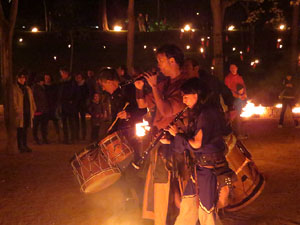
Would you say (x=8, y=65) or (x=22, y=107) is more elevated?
(x=8, y=65)

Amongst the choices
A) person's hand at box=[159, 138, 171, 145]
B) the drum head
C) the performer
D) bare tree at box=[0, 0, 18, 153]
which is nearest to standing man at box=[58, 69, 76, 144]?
bare tree at box=[0, 0, 18, 153]

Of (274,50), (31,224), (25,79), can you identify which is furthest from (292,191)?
(274,50)

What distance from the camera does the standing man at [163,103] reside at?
5004mm

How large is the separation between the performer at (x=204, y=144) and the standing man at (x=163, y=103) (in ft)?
1.00

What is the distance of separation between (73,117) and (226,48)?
24.4 meters

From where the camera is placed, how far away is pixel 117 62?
34875mm

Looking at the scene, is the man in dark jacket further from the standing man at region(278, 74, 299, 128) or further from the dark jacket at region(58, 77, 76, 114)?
the standing man at region(278, 74, 299, 128)

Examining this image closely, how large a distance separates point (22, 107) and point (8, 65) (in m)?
1.05

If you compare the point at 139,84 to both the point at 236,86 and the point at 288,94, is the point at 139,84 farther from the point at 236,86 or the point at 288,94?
the point at 288,94

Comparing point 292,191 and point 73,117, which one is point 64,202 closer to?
point 292,191

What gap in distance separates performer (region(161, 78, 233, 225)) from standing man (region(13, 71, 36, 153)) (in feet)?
25.0

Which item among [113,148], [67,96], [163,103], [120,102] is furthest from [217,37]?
[163,103]

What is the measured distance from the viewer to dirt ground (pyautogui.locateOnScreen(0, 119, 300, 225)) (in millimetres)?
6543

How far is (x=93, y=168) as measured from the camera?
5828 mm
